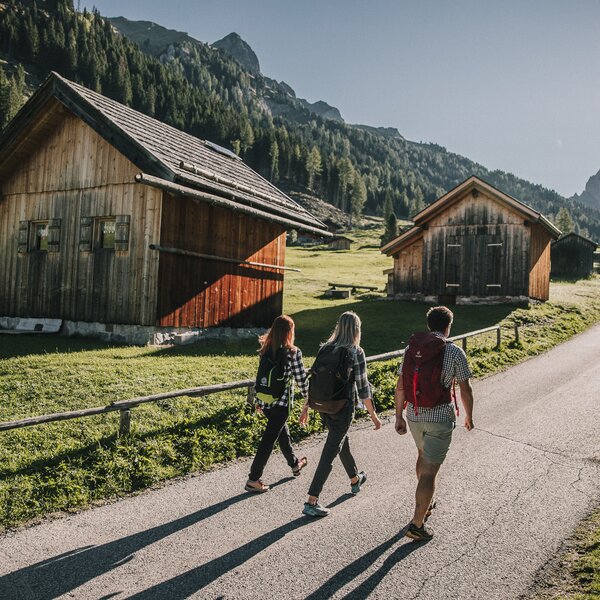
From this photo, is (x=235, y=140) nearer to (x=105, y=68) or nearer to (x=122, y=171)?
(x=105, y=68)

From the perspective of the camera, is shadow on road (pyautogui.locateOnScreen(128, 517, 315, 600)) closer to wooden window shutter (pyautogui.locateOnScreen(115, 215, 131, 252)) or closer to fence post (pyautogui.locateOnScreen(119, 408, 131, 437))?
fence post (pyautogui.locateOnScreen(119, 408, 131, 437))

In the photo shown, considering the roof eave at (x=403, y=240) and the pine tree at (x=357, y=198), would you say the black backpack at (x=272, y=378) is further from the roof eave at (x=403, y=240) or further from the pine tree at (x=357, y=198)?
the pine tree at (x=357, y=198)

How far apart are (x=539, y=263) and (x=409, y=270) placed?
697 centimetres

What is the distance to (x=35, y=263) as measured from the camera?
16656 millimetres

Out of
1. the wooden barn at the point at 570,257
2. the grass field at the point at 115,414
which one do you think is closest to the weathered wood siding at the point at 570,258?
the wooden barn at the point at 570,257

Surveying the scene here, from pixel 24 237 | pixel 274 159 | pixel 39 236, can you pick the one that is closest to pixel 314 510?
pixel 39 236

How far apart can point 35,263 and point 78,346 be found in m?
4.64

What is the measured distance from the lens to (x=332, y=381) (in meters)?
5.40

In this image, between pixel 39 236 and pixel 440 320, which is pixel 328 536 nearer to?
pixel 440 320

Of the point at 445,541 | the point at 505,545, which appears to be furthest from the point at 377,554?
the point at 505,545

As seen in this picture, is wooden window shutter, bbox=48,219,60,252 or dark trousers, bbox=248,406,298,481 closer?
dark trousers, bbox=248,406,298,481

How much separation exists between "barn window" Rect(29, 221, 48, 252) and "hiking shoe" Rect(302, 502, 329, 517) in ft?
48.6

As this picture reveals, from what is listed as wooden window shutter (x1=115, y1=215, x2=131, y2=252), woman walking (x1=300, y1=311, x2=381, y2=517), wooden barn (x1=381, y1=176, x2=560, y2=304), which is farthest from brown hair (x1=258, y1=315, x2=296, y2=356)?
wooden barn (x1=381, y1=176, x2=560, y2=304)

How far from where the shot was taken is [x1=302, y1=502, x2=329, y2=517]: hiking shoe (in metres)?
5.33
